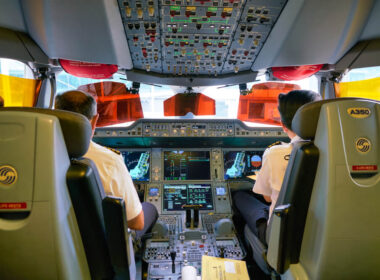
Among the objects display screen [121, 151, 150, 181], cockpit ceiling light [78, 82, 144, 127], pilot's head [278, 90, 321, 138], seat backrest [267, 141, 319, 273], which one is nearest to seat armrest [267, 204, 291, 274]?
seat backrest [267, 141, 319, 273]

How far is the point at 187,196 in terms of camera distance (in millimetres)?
2441

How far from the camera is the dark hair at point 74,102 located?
1096 mm

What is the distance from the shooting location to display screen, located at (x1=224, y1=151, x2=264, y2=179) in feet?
8.57

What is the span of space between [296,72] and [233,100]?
0.89 metres

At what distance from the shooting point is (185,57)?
6.97 feet

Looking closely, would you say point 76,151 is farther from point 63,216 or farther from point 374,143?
point 374,143

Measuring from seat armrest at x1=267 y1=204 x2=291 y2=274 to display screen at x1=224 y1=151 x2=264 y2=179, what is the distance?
1.56m

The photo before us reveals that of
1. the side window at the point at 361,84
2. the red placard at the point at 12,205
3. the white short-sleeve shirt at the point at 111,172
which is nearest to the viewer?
the red placard at the point at 12,205

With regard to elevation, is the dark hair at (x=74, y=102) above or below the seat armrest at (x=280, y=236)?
above

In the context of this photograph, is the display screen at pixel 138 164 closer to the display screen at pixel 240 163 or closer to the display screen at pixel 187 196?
the display screen at pixel 187 196

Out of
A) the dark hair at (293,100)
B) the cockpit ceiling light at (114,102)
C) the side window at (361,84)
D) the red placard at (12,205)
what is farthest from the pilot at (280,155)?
the cockpit ceiling light at (114,102)

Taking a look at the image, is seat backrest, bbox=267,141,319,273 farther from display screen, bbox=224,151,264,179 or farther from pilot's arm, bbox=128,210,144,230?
display screen, bbox=224,151,264,179

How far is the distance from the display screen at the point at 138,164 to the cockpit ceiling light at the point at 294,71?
1784 millimetres

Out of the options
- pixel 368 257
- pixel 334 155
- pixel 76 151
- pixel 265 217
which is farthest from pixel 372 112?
pixel 76 151
